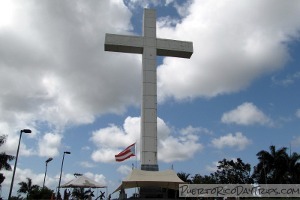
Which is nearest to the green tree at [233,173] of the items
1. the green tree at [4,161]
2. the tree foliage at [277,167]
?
the tree foliage at [277,167]

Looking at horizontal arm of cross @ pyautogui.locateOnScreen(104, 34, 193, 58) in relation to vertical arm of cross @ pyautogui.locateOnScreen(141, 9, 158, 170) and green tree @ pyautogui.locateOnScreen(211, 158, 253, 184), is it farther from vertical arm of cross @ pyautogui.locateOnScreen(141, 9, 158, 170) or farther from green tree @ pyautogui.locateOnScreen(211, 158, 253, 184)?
green tree @ pyautogui.locateOnScreen(211, 158, 253, 184)

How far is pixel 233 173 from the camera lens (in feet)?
206

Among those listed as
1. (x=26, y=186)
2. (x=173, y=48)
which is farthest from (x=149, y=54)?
(x=26, y=186)

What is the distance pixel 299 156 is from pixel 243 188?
141ft

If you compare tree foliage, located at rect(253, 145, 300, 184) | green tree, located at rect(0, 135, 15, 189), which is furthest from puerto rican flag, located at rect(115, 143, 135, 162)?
tree foliage, located at rect(253, 145, 300, 184)

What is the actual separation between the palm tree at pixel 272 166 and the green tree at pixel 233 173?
321 cm

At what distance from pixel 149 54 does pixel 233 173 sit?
45.6 m

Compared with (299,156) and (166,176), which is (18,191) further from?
(166,176)

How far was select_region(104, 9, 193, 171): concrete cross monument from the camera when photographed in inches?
798

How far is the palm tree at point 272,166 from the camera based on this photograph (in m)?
56.0

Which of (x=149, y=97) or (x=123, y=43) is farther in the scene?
(x=123, y=43)

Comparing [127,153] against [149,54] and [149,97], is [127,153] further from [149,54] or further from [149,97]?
[149,54]

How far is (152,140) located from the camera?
20.4 metres

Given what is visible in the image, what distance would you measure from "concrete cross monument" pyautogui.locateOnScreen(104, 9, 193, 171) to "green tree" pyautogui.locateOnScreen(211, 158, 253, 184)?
4323cm
